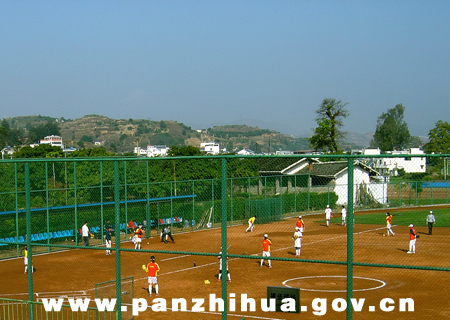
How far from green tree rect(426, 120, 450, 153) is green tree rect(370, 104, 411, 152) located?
1957 inches

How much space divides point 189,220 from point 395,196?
6462 mm

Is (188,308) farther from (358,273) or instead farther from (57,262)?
(57,262)

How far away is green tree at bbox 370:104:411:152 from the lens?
128m

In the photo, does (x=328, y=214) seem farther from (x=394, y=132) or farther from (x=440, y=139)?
(x=394, y=132)

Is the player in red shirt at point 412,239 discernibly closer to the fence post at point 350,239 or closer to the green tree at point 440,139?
the fence post at point 350,239

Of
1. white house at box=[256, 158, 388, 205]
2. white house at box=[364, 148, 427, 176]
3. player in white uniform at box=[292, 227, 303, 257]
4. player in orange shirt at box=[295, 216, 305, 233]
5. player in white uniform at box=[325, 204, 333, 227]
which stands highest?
white house at box=[364, 148, 427, 176]

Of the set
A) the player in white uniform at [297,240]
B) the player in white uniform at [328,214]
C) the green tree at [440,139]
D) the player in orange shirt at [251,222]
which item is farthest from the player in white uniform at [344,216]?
the green tree at [440,139]

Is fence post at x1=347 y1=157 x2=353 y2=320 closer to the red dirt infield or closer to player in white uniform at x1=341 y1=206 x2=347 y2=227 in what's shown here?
player in white uniform at x1=341 y1=206 x2=347 y2=227

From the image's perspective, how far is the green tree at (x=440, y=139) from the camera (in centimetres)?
6633

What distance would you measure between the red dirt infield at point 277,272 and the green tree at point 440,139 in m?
51.7

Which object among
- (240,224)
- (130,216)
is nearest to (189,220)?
(240,224)

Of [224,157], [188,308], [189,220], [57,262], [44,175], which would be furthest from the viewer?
[44,175]

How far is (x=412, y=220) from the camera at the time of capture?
10297mm

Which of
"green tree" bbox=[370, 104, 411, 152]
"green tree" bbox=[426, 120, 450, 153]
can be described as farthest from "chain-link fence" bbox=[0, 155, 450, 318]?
"green tree" bbox=[370, 104, 411, 152]
